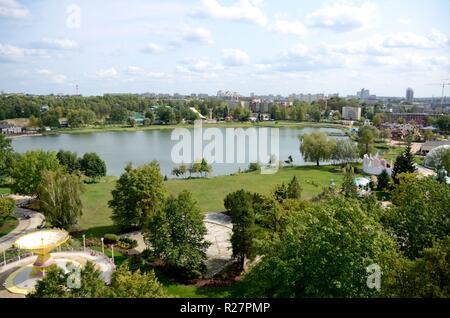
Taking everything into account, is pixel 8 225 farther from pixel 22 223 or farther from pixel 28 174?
pixel 28 174

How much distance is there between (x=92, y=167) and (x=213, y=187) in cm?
856

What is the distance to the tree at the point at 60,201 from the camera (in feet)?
52.6

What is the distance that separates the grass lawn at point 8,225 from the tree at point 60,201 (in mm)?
1926

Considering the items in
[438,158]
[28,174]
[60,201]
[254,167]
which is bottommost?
[254,167]

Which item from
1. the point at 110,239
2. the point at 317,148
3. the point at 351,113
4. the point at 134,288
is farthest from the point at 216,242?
the point at 351,113

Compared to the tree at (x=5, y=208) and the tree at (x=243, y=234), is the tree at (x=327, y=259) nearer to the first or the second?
the tree at (x=243, y=234)

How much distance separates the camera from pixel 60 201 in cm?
1612

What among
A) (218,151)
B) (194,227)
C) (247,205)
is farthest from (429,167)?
(194,227)

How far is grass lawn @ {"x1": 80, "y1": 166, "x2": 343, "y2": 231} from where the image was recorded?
728 inches

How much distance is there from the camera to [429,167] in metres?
31.1

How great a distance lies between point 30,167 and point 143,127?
45.4 metres

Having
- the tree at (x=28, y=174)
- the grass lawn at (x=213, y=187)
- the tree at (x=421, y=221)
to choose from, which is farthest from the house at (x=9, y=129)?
the tree at (x=421, y=221)

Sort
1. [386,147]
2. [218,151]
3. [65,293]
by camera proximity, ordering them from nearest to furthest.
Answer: [65,293] → [218,151] → [386,147]
